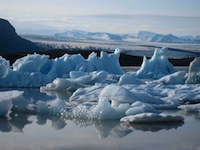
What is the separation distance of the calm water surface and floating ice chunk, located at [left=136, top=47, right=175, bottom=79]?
8688mm

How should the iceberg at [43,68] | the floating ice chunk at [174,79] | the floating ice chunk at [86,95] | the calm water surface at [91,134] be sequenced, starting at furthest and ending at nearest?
the iceberg at [43,68]
the floating ice chunk at [174,79]
the floating ice chunk at [86,95]
the calm water surface at [91,134]

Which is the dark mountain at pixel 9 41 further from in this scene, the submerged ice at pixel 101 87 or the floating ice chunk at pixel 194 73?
the floating ice chunk at pixel 194 73

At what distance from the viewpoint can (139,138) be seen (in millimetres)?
5902

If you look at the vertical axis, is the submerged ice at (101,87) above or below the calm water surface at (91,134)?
above

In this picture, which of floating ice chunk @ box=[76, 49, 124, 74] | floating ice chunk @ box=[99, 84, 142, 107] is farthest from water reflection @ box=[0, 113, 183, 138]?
floating ice chunk @ box=[76, 49, 124, 74]

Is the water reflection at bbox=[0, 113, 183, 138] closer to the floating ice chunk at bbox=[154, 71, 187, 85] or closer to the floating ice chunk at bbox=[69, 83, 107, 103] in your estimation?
the floating ice chunk at bbox=[69, 83, 107, 103]

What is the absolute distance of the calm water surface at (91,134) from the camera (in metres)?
5.39

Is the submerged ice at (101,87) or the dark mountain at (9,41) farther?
the dark mountain at (9,41)

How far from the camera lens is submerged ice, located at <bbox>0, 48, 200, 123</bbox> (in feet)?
24.3

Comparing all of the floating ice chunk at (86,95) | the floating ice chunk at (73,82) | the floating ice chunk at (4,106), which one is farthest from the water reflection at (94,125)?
the floating ice chunk at (73,82)

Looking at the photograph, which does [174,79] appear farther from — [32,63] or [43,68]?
[43,68]

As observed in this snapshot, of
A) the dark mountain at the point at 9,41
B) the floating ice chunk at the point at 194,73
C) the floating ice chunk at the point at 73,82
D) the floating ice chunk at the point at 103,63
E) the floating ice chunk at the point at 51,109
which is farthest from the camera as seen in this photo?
the dark mountain at the point at 9,41

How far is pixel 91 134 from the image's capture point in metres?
6.16

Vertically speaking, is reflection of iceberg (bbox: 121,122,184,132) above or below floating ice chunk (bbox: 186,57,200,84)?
below
